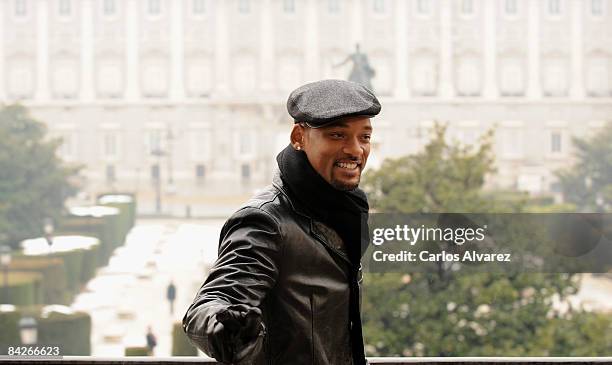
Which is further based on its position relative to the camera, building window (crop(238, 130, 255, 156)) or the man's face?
building window (crop(238, 130, 255, 156))

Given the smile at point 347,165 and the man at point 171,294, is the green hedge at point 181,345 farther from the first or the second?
the smile at point 347,165

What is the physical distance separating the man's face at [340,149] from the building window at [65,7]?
5236 millimetres

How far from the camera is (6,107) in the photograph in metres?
6.12

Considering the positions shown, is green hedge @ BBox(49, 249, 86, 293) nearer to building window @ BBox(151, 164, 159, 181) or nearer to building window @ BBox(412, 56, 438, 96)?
building window @ BBox(151, 164, 159, 181)

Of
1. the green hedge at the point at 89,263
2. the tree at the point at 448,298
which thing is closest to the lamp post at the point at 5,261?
the green hedge at the point at 89,263

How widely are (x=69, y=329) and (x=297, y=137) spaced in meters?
4.95

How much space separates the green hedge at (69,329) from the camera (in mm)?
5296

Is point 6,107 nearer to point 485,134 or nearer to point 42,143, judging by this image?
point 42,143

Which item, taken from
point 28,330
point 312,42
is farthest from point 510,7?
point 28,330

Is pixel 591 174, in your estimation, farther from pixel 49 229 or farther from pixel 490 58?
pixel 49 229

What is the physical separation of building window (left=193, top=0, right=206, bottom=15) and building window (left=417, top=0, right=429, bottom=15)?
144 centimetres

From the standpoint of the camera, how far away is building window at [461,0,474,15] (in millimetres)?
6059

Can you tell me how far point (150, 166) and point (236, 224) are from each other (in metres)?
5.59

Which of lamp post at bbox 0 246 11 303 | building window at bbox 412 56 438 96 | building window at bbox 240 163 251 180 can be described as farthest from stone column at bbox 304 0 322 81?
lamp post at bbox 0 246 11 303
